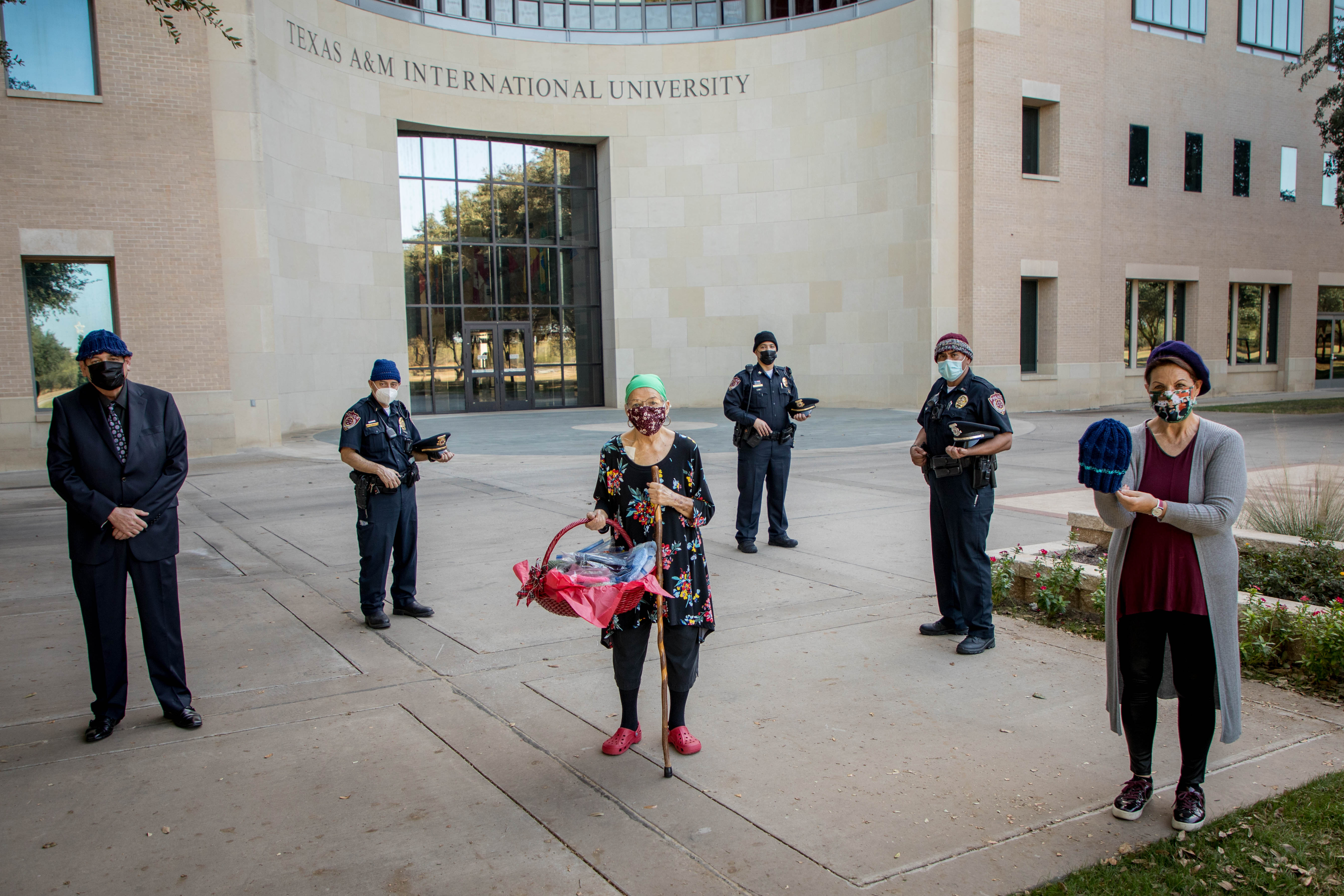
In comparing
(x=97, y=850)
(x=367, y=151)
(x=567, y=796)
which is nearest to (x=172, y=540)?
(x=97, y=850)

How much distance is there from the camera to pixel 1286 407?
Result: 79.0 feet

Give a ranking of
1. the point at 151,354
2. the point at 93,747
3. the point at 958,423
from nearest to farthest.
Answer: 1. the point at 93,747
2. the point at 958,423
3. the point at 151,354

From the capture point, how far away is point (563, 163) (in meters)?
28.3

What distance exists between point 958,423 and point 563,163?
2465cm

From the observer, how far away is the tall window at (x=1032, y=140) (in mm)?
26109

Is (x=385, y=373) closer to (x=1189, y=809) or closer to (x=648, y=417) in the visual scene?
(x=648, y=417)

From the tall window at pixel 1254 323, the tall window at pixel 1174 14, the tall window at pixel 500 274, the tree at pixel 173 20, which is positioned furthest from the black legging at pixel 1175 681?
the tall window at pixel 1254 323

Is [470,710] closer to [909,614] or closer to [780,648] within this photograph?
[780,648]

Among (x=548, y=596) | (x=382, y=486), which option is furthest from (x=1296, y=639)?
(x=382, y=486)

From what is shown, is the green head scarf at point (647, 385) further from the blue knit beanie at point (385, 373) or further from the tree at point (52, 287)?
the tree at point (52, 287)

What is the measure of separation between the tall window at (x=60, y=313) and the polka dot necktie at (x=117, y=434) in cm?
1419

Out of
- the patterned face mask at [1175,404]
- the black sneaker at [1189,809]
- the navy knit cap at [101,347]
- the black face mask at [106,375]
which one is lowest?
the black sneaker at [1189,809]

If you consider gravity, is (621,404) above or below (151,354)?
below

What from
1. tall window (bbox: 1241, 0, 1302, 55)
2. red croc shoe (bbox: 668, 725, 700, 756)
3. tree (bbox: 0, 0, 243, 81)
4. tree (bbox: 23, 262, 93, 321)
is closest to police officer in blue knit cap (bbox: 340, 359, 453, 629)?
red croc shoe (bbox: 668, 725, 700, 756)
